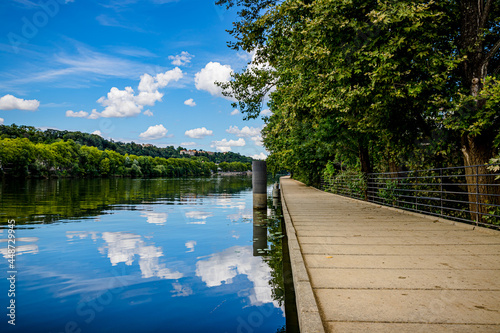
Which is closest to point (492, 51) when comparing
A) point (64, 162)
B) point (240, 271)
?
point (240, 271)

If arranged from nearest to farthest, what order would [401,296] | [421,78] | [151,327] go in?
[401,296], [151,327], [421,78]

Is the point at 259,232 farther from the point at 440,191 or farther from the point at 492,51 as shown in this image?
the point at 492,51

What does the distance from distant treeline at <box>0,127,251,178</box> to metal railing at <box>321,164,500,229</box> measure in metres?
79.4

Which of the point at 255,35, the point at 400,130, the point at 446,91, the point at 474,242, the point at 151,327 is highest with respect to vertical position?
the point at 255,35

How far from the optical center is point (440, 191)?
29.7 feet

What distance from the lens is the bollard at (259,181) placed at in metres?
16.0

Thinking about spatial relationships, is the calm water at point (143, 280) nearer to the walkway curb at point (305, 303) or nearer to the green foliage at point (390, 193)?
the walkway curb at point (305, 303)

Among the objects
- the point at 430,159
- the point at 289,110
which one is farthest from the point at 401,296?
the point at 430,159

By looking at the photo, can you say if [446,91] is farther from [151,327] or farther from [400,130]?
[151,327]

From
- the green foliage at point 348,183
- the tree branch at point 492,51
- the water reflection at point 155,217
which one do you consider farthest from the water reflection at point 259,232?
the tree branch at point 492,51

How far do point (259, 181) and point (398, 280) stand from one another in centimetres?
1226

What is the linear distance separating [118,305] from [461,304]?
498 centimetres

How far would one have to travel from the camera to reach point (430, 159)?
40.1 feet

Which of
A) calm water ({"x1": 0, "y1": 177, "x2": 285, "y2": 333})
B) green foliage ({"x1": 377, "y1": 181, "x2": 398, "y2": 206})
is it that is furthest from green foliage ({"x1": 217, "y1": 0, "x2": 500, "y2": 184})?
calm water ({"x1": 0, "y1": 177, "x2": 285, "y2": 333})
